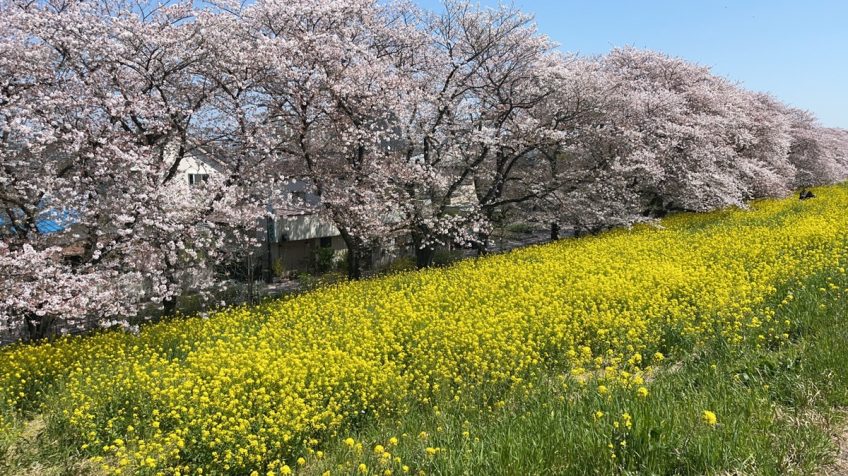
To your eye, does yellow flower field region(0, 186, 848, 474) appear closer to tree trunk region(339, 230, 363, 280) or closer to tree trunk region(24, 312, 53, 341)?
tree trunk region(24, 312, 53, 341)

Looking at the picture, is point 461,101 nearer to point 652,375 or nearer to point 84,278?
point 84,278

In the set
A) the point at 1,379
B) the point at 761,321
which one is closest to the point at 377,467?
the point at 761,321

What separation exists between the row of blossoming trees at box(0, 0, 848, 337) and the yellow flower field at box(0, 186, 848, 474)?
6.42 feet

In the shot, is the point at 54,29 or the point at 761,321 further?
the point at 54,29

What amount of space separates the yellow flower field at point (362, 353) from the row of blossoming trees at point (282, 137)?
196 cm

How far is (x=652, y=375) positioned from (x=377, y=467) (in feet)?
11.4

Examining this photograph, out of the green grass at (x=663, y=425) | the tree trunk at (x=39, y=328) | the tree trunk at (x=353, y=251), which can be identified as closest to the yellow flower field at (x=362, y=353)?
the green grass at (x=663, y=425)

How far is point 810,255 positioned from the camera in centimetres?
1170

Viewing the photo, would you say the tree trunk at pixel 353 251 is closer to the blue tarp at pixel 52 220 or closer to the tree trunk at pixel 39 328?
the blue tarp at pixel 52 220

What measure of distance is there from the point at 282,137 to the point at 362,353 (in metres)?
8.38

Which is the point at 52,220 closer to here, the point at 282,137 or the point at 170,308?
the point at 170,308

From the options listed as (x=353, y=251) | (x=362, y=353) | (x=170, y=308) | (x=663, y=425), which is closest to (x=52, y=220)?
(x=170, y=308)

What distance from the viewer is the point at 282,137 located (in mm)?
14641

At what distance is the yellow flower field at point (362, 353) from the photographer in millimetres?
6070
